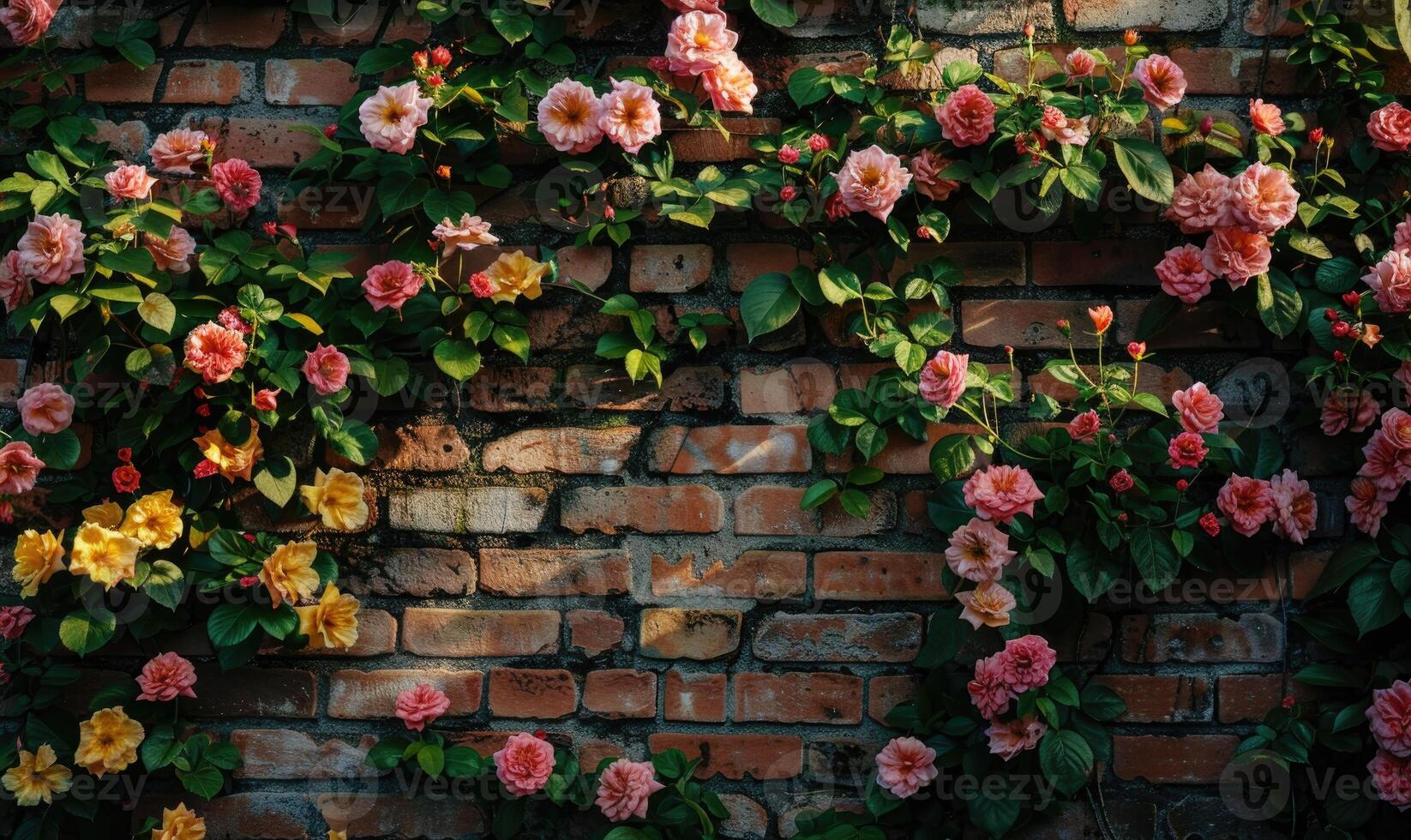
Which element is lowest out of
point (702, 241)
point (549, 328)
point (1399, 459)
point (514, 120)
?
point (1399, 459)

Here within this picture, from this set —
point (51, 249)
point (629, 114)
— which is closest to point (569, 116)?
point (629, 114)

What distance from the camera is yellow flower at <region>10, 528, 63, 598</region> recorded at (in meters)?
1.43

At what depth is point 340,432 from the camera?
1.47m

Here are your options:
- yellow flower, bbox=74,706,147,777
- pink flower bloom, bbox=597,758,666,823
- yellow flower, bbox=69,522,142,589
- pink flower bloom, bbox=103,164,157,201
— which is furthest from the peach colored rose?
yellow flower, bbox=74,706,147,777

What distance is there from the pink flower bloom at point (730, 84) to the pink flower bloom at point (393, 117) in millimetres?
374

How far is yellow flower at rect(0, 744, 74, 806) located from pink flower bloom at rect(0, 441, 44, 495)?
0.35 m

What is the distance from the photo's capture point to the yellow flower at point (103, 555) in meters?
1.42

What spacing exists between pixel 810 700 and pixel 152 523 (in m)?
0.90

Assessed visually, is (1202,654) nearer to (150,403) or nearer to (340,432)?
(340,432)

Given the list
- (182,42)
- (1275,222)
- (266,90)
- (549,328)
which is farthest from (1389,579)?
(182,42)

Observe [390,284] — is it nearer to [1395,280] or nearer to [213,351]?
[213,351]

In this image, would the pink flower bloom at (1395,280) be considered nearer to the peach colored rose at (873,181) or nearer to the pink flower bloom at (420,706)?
the peach colored rose at (873,181)

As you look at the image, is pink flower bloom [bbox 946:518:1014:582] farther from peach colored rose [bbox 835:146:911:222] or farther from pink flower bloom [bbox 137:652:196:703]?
pink flower bloom [bbox 137:652:196:703]

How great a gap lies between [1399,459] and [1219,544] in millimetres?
237
